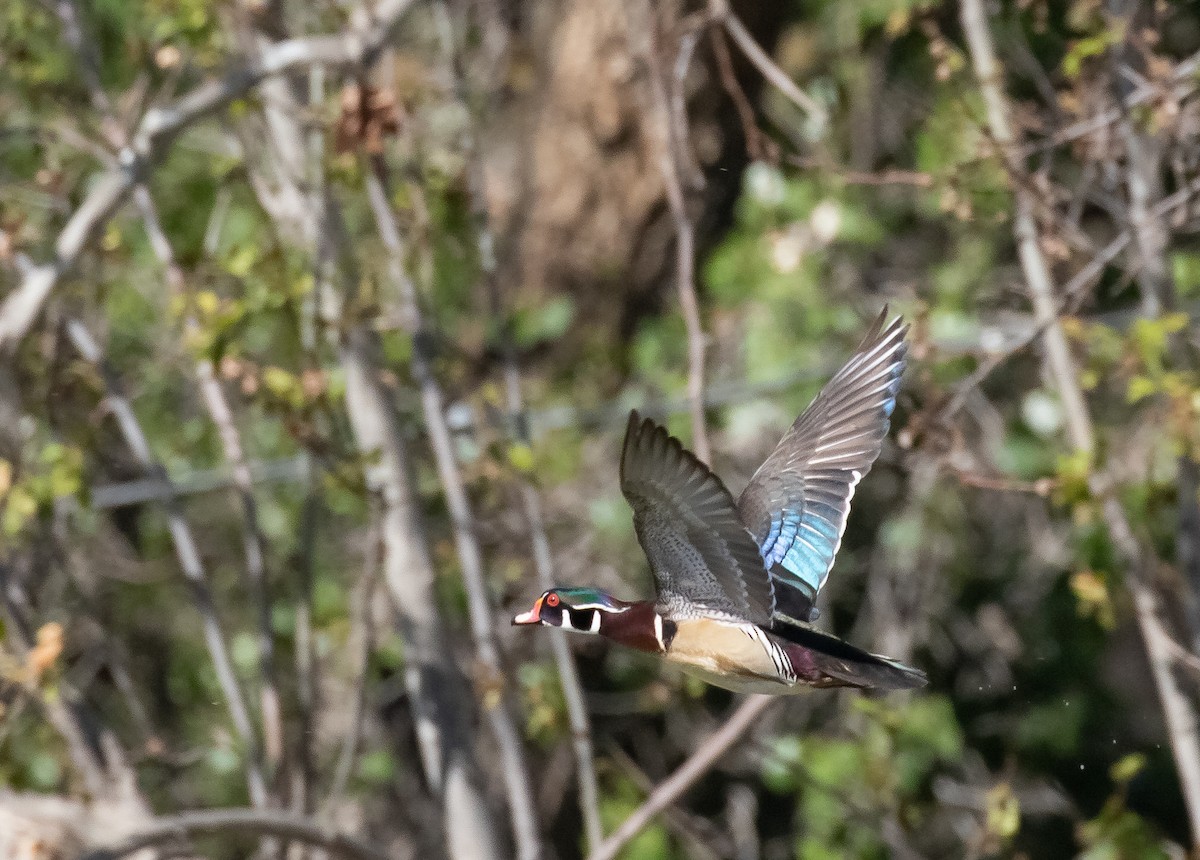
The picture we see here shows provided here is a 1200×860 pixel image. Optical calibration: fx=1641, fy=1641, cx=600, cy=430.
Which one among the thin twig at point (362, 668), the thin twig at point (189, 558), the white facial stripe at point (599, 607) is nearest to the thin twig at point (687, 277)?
the thin twig at point (362, 668)

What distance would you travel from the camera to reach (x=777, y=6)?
6.06 meters

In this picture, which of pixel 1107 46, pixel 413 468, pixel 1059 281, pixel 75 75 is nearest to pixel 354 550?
pixel 413 468

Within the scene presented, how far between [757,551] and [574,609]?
11.5 inches

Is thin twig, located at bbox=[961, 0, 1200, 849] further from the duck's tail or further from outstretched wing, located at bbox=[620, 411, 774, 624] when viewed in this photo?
outstretched wing, located at bbox=[620, 411, 774, 624]

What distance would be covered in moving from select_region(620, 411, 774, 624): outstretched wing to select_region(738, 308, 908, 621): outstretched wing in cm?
38

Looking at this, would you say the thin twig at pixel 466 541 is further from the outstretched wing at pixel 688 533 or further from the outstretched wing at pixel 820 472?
the outstretched wing at pixel 688 533

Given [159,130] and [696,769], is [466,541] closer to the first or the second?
[696,769]

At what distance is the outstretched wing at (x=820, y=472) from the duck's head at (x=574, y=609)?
43cm

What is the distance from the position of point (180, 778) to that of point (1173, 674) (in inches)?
157

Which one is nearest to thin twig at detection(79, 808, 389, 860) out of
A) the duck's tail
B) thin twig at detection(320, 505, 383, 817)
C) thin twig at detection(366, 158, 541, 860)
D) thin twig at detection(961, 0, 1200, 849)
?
thin twig at detection(320, 505, 383, 817)

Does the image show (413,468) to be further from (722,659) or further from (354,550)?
(722,659)

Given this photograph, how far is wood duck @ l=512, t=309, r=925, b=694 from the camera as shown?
2.00 metres

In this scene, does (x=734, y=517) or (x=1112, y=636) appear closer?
(x=734, y=517)

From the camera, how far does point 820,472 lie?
2.71 metres
